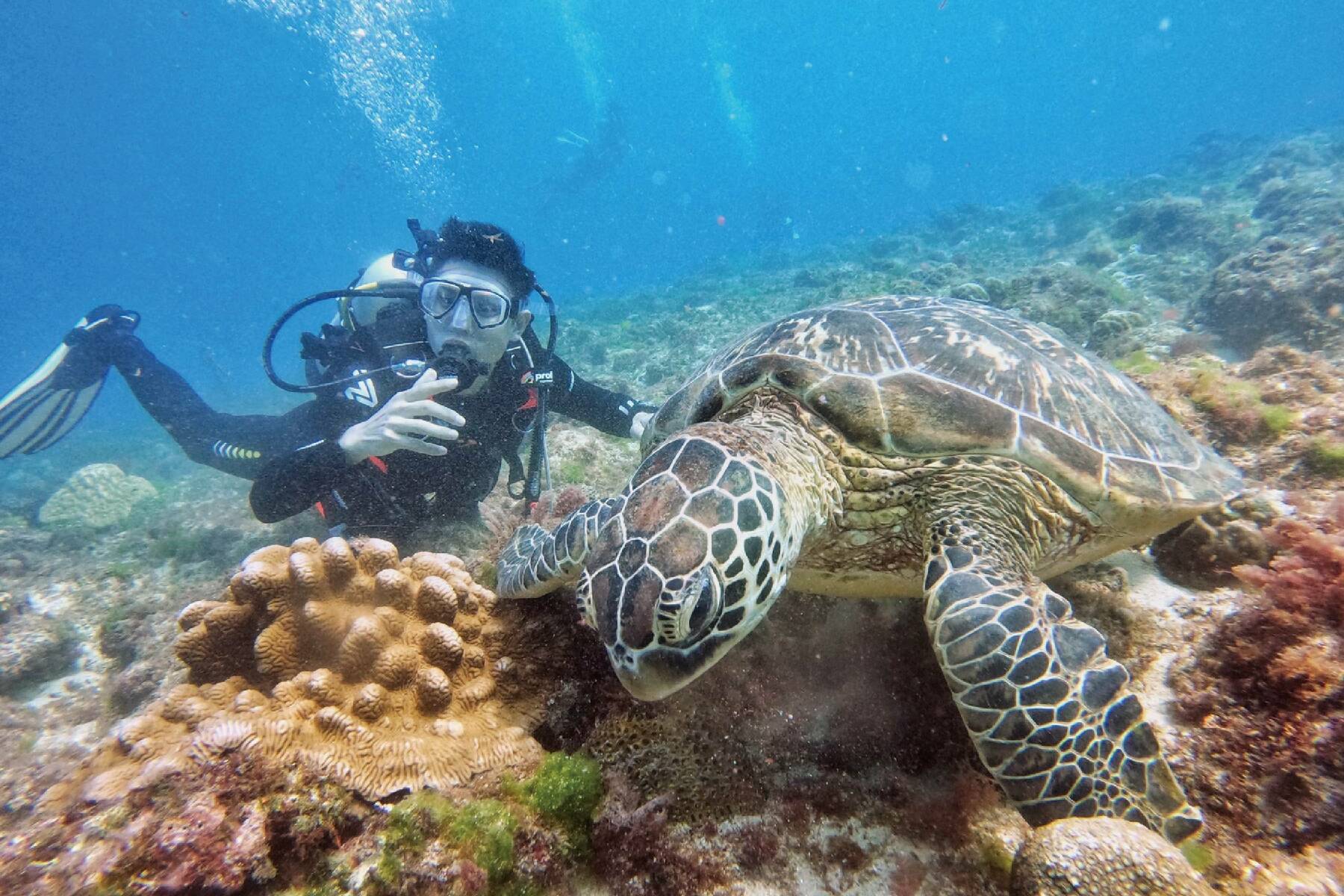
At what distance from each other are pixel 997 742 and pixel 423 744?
1969mm

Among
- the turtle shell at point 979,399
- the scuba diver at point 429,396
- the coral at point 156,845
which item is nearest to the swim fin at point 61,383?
the scuba diver at point 429,396

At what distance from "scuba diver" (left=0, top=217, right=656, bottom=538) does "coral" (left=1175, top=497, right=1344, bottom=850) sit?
395 cm

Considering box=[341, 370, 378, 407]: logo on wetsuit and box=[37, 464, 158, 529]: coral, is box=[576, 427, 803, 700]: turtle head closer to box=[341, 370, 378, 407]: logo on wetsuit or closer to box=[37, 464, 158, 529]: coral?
box=[341, 370, 378, 407]: logo on wetsuit

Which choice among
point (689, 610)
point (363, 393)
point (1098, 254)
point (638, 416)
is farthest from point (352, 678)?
point (1098, 254)

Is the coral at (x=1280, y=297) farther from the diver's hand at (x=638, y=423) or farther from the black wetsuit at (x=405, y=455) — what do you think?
the black wetsuit at (x=405, y=455)

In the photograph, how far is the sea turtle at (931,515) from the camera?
1837 mm

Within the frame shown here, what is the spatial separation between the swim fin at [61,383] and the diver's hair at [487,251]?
7.44m

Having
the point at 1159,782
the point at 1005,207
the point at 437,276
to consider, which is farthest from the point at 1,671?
the point at 1005,207

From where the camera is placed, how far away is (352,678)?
2178 millimetres

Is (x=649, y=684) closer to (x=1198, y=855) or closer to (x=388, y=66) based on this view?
(x=1198, y=855)

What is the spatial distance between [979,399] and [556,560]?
2.15 meters

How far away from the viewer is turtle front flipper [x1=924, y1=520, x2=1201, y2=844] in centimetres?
178

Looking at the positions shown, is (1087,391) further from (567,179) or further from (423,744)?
(567,179)

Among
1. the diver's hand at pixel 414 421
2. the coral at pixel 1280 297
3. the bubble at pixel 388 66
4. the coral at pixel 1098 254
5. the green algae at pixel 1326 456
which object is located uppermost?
the bubble at pixel 388 66
